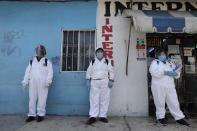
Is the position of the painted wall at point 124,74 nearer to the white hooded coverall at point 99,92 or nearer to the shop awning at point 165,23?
the white hooded coverall at point 99,92

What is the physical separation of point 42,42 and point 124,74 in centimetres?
273

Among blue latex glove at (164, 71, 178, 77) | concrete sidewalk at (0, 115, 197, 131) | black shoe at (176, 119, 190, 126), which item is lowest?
concrete sidewalk at (0, 115, 197, 131)

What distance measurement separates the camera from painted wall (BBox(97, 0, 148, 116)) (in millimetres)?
4840

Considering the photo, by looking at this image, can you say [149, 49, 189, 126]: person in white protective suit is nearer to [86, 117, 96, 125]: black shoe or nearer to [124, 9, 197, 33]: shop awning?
[124, 9, 197, 33]: shop awning

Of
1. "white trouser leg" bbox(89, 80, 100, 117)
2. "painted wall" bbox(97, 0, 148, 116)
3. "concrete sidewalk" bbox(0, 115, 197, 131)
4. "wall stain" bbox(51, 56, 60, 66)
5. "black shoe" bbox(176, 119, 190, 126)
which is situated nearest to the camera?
"concrete sidewalk" bbox(0, 115, 197, 131)

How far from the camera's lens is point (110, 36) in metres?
5.05

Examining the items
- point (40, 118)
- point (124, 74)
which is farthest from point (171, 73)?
point (40, 118)

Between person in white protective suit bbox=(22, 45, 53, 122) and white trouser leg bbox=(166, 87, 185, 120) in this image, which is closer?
white trouser leg bbox=(166, 87, 185, 120)

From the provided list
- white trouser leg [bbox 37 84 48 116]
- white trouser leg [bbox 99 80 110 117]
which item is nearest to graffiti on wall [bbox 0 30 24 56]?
white trouser leg [bbox 37 84 48 116]

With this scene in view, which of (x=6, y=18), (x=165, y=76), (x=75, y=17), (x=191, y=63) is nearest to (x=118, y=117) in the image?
(x=165, y=76)

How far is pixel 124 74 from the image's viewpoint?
4.93 m

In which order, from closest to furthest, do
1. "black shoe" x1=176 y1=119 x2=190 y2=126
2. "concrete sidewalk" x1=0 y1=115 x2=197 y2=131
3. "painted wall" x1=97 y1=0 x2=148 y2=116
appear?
"concrete sidewalk" x1=0 y1=115 x2=197 y2=131
"black shoe" x1=176 y1=119 x2=190 y2=126
"painted wall" x1=97 y1=0 x2=148 y2=116

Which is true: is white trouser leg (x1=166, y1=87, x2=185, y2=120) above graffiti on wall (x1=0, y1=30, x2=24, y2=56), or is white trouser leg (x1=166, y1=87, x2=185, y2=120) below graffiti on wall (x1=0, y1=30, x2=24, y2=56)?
below

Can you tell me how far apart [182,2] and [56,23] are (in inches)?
160
